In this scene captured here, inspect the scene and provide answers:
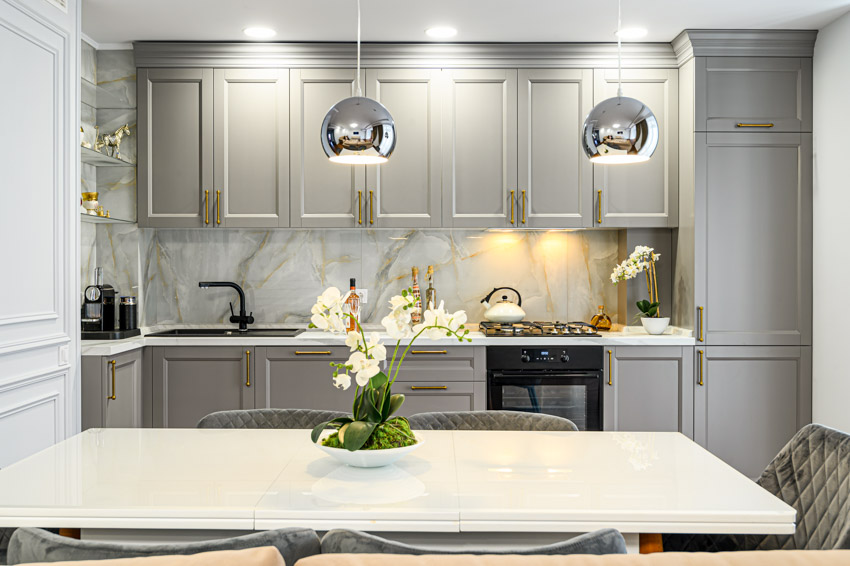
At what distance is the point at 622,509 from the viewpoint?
4.56 feet

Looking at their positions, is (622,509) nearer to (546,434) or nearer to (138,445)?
(546,434)

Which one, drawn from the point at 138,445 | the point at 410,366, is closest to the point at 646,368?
the point at 410,366

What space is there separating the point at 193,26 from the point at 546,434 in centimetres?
286

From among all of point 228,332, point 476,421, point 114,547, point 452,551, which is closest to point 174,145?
point 228,332

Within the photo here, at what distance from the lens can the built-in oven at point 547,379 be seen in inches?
146

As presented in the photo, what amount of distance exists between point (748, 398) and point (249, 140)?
A: 3082mm

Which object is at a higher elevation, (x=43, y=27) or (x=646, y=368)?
(x=43, y=27)

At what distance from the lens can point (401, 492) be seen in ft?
4.93

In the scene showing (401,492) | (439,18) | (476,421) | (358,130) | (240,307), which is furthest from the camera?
(240,307)

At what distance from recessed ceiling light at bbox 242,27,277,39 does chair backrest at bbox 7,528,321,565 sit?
121 inches

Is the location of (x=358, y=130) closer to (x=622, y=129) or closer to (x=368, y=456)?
(x=622, y=129)

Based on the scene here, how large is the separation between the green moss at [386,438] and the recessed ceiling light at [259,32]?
2.68m

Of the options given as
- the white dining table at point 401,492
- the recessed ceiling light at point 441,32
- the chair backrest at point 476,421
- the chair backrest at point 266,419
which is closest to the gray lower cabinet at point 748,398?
the chair backrest at point 476,421

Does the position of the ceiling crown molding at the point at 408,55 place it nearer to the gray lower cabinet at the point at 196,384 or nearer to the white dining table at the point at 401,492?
the gray lower cabinet at the point at 196,384
